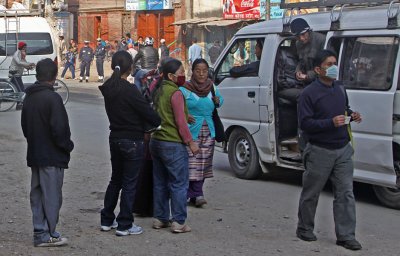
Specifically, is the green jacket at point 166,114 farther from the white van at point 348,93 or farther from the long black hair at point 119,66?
the white van at point 348,93

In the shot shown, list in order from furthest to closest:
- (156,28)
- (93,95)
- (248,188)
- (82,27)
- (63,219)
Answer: (82,27) → (156,28) → (93,95) → (248,188) → (63,219)

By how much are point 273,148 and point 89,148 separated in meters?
4.36

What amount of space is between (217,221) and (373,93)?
2133mm

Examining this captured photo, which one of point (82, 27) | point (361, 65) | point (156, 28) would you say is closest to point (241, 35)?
point (361, 65)

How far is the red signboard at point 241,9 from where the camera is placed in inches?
1364

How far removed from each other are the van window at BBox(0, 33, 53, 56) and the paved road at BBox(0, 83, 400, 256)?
12042 mm

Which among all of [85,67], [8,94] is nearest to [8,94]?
[8,94]

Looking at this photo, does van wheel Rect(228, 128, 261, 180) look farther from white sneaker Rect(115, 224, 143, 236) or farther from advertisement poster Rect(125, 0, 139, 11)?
advertisement poster Rect(125, 0, 139, 11)

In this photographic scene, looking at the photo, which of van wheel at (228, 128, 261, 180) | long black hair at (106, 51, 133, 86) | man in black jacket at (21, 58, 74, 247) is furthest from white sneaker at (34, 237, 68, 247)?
van wheel at (228, 128, 261, 180)

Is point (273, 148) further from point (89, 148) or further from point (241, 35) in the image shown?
point (89, 148)

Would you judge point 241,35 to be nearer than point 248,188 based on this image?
No

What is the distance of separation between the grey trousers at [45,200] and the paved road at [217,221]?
0.16 meters

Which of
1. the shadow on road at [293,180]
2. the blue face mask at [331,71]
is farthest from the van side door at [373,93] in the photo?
the blue face mask at [331,71]

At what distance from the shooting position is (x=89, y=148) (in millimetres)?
13555
